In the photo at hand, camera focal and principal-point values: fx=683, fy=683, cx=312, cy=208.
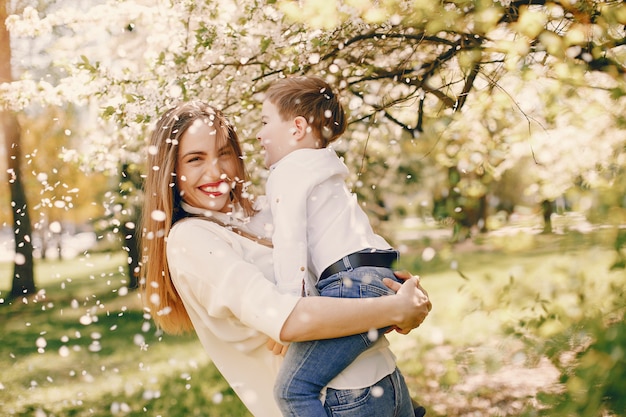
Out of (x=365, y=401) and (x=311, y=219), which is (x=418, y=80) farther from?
(x=365, y=401)

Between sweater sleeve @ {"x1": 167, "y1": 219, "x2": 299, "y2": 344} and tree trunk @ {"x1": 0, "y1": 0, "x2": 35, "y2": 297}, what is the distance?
377 inches

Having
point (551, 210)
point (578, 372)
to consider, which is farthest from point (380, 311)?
point (551, 210)

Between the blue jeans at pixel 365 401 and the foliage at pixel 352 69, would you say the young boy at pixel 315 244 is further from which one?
the foliage at pixel 352 69

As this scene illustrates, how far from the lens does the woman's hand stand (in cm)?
187

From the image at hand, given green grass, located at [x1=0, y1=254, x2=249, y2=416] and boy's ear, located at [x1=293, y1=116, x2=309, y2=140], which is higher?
boy's ear, located at [x1=293, y1=116, x2=309, y2=140]

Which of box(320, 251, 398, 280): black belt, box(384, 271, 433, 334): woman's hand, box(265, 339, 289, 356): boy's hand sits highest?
box(320, 251, 398, 280): black belt

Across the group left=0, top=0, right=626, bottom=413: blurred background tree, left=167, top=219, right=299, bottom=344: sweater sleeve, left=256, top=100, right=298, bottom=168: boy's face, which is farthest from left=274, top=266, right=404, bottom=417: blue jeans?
left=256, top=100, right=298, bottom=168: boy's face

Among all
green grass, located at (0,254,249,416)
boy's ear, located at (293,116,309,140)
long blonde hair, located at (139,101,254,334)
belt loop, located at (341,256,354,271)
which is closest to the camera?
belt loop, located at (341,256,354,271)

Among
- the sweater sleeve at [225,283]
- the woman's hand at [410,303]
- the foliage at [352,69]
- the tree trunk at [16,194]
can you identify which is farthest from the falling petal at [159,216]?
the tree trunk at [16,194]

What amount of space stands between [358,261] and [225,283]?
0.39 meters

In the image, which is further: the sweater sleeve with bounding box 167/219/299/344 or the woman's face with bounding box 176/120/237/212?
the woman's face with bounding box 176/120/237/212

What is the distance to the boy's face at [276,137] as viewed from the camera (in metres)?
2.33

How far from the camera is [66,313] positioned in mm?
11969

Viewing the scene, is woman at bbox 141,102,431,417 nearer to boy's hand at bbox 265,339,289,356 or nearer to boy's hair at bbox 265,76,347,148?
boy's hand at bbox 265,339,289,356
